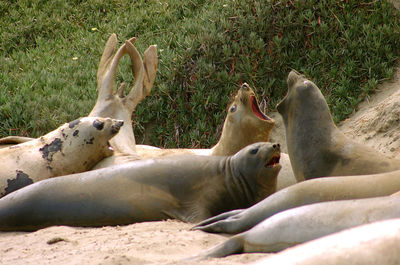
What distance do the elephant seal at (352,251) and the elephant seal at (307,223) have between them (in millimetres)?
1503

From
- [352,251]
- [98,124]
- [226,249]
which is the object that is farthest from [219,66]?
[352,251]

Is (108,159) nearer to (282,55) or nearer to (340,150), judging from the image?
(340,150)

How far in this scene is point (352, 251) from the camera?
1.44m

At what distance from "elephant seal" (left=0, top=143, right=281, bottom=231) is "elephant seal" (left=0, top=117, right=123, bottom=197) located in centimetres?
58

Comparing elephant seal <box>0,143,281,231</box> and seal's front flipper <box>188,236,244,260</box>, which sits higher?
seal's front flipper <box>188,236,244,260</box>

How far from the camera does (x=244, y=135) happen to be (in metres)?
5.40

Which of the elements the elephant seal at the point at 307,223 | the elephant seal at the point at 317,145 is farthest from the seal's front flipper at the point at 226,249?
the elephant seal at the point at 317,145

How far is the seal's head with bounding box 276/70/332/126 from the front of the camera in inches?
A: 184

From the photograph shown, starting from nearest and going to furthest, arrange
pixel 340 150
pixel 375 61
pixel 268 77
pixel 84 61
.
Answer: pixel 340 150 → pixel 375 61 → pixel 268 77 → pixel 84 61

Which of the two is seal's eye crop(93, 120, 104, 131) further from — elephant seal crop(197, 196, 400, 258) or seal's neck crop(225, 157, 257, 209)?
elephant seal crop(197, 196, 400, 258)

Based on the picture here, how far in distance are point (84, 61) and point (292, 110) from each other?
18.1 ft

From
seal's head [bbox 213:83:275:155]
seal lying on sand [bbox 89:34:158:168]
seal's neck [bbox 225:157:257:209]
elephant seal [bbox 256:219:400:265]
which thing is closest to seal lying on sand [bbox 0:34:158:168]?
seal lying on sand [bbox 89:34:158:168]

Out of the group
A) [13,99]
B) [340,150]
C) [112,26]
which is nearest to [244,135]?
[340,150]

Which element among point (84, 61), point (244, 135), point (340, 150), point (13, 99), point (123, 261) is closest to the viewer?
point (123, 261)
